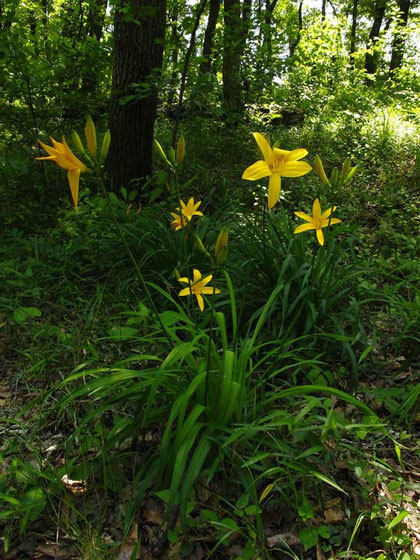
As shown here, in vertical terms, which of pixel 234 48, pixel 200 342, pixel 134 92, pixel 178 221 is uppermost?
pixel 234 48

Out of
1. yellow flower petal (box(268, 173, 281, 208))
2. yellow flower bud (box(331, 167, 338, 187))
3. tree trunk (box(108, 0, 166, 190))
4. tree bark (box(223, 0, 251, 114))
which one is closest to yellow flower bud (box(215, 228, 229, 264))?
yellow flower petal (box(268, 173, 281, 208))

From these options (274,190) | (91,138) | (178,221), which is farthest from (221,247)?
(178,221)

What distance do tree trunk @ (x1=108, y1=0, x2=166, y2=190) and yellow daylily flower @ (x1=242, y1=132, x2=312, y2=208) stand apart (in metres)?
2.25

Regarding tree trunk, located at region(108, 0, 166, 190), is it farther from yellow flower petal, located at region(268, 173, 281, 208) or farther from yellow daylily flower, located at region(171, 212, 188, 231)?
yellow flower petal, located at region(268, 173, 281, 208)

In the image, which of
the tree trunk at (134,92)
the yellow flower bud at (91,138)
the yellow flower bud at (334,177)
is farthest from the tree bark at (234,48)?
the yellow flower bud at (91,138)

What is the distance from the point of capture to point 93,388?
1.31 m

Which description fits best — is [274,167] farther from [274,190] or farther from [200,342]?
[200,342]

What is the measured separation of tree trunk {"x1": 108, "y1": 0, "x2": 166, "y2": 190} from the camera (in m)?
3.31

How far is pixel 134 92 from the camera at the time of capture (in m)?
3.42

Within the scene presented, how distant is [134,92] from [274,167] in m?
2.68

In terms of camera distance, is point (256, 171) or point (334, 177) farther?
point (334, 177)

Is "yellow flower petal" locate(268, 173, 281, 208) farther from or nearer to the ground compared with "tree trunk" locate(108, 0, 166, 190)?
nearer to the ground

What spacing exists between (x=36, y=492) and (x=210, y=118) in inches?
160

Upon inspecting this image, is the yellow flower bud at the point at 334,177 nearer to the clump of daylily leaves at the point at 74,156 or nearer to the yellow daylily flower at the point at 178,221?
the yellow daylily flower at the point at 178,221
